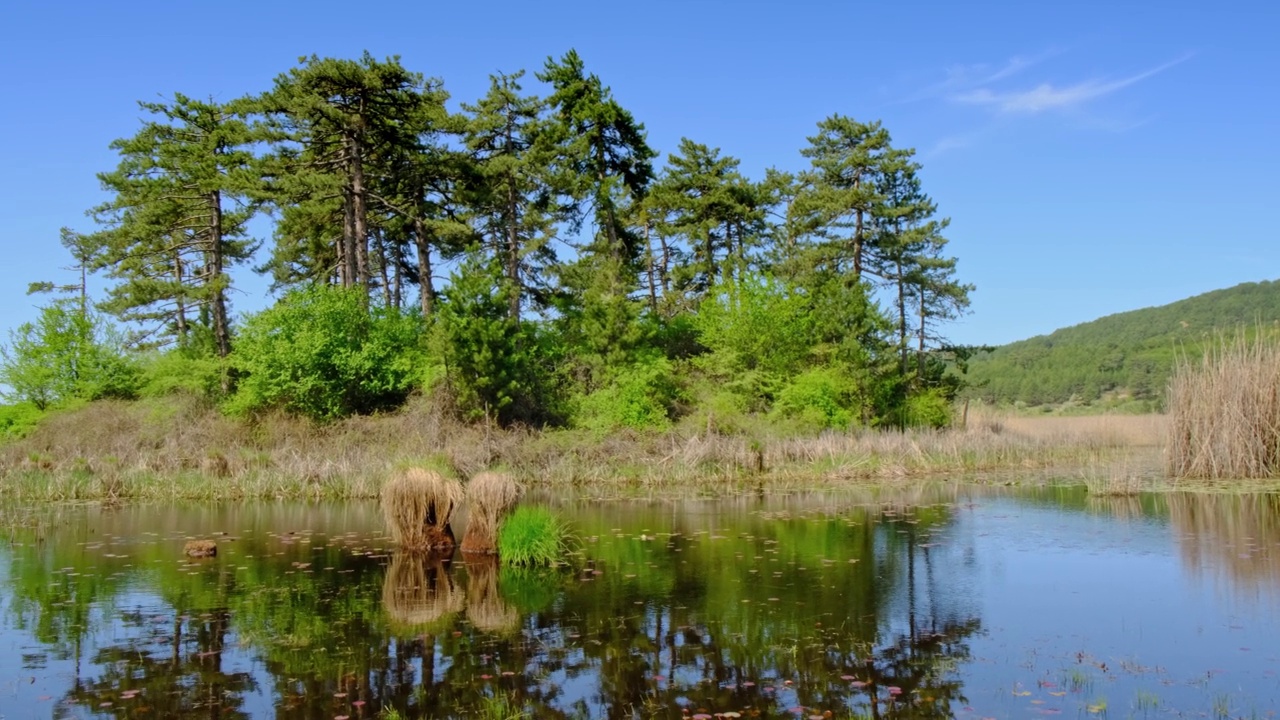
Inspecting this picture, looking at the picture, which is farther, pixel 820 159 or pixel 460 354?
pixel 820 159

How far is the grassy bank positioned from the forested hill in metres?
23.9

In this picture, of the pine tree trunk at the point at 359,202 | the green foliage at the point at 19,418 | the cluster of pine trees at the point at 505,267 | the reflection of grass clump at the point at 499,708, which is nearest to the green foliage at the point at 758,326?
the cluster of pine trees at the point at 505,267

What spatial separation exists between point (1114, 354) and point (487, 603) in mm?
86036

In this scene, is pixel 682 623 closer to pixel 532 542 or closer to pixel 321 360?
pixel 532 542

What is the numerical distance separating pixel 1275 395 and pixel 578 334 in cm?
2728

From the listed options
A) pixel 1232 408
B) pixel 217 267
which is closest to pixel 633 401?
pixel 217 267

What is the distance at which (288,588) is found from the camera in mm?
13648

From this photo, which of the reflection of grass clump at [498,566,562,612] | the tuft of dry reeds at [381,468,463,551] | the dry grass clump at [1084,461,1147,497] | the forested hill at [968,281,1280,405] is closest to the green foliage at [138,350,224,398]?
the tuft of dry reeds at [381,468,463,551]

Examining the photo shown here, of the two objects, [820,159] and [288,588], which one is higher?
[820,159]

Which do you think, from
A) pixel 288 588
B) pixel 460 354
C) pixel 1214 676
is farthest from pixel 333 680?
pixel 460 354

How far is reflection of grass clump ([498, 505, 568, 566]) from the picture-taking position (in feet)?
50.1

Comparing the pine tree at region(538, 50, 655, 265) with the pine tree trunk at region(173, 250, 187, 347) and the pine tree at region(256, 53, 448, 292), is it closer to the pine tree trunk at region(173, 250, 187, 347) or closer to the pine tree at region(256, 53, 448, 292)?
the pine tree at region(256, 53, 448, 292)

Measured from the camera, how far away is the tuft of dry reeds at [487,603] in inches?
444

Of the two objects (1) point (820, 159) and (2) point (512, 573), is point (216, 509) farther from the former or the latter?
(1) point (820, 159)
